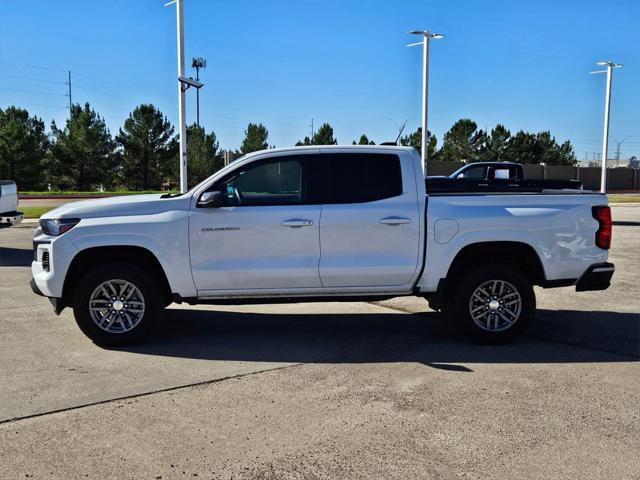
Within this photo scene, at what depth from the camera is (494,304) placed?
623cm

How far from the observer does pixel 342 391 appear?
4.93 meters

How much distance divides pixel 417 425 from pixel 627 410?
164 centimetres

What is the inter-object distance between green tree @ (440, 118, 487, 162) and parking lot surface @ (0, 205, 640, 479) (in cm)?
6795

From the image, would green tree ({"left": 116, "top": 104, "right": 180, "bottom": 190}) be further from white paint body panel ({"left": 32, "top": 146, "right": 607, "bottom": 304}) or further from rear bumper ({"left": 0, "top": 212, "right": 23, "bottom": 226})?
white paint body panel ({"left": 32, "top": 146, "right": 607, "bottom": 304})

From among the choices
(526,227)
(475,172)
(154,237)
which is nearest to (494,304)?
(526,227)

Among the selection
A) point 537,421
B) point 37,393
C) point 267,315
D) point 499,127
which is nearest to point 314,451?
point 537,421

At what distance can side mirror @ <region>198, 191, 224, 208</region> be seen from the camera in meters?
5.93

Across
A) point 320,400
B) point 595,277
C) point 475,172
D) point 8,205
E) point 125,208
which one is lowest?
point 320,400

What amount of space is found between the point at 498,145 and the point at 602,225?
7266 centimetres

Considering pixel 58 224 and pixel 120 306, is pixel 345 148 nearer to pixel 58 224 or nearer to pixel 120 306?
pixel 120 306

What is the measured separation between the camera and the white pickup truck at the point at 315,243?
601 centimetres

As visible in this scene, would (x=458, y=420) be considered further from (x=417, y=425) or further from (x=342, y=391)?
(x=342, y=391)

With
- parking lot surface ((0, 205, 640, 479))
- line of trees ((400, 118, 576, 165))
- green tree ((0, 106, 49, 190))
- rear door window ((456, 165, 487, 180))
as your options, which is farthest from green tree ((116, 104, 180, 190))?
parking lot surface ((0, 205, 640, 479))

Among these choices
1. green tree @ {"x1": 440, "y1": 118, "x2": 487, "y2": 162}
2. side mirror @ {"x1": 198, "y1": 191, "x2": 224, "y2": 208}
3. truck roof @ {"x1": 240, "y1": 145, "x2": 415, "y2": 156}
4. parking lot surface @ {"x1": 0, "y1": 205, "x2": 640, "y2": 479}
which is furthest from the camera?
green tree @ {"x1": 440, "y1": 118, "x2": 487, "y2": 162}
